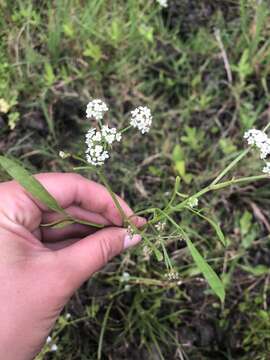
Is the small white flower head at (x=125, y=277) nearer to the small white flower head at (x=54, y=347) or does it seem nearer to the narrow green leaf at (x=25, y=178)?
the small white flower head at (x=54, y=347)

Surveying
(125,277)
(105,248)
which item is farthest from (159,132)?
(105,248)

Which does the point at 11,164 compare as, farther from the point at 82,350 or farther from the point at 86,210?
the point at 82,350

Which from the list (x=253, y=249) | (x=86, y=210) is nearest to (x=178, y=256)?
(x=253, y=249)

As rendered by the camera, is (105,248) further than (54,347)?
No

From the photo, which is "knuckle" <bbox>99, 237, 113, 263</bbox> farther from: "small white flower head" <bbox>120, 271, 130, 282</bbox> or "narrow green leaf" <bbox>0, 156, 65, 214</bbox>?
"small white flower head" <bbox>120, 271, 130, 282</bbox>

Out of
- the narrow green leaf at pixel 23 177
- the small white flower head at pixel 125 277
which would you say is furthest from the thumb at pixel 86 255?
the small white flower head at pixel 125 277

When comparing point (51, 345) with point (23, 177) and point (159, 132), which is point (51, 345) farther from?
point (159, 132)

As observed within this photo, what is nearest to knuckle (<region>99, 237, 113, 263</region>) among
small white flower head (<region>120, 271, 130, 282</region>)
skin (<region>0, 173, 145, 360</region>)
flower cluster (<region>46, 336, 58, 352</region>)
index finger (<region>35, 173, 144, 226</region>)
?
skin (<region>0, 173, 145, 360</region>)
